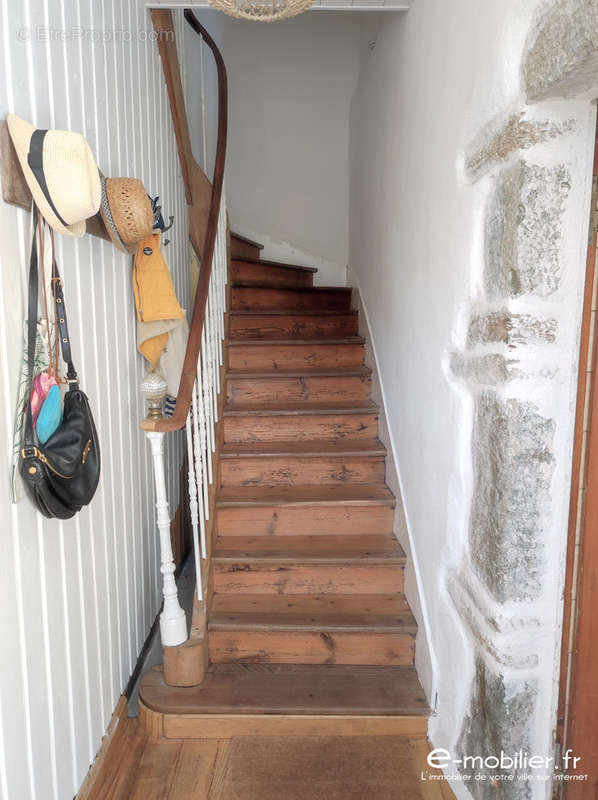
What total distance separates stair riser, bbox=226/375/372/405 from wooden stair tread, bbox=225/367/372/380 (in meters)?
0.01

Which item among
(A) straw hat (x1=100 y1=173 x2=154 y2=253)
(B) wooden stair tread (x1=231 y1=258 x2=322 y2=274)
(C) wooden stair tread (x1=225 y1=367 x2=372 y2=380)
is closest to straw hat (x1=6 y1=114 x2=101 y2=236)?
(A) straw hat (x1=100 y1=173 x2=154 y2=253)

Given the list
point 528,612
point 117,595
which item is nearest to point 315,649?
point 117,595

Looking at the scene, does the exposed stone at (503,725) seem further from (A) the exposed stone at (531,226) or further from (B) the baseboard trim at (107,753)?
(B) the baseboard trim at (107,753)

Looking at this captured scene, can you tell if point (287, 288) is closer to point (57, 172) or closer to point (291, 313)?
point (291, 313)

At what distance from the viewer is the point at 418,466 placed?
199cm

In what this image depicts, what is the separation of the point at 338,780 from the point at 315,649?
470 mm

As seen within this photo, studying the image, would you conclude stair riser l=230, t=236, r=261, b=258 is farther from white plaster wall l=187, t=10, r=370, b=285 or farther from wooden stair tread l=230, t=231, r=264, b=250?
white plaster wall l=187, t=10, r=370, b=285

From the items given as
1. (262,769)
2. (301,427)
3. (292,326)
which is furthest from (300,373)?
(262,769)

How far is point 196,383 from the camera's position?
2160 mm

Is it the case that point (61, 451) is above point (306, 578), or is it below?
above

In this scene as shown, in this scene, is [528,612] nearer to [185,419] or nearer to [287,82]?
[185,419]

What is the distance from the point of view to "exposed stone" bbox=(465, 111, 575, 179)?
111 cm

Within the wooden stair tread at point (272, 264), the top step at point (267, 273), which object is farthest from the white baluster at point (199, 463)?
the wooden stair tread at point (272, 264)

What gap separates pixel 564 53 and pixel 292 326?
8.25ft
